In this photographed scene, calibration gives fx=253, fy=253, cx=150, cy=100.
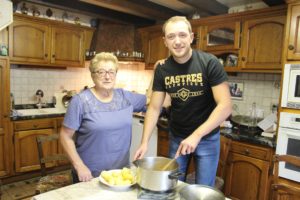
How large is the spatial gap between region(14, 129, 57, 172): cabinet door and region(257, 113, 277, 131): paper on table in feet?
8.42

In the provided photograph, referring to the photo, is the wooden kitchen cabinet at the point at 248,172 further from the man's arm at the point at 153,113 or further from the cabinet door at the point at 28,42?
the cabinet door at the point at 28,42

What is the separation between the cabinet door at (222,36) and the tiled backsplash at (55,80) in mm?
1406

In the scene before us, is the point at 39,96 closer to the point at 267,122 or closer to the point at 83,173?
the point at 83,173

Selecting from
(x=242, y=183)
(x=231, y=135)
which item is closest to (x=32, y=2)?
(x=231, y=135)

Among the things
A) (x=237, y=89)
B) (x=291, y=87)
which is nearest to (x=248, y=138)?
(x=291, y=87)

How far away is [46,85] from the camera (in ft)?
12.4

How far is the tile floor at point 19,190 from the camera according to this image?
275 centimetres

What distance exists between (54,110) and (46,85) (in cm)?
45

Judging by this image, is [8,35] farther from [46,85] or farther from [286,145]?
[286,145]

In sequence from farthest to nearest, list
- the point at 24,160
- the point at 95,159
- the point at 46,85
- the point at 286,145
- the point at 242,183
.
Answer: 1. the point at 46,85
2. the point at 24,160
3. the point at 242,183
4. the point at 286,145
5. the point at 95,159

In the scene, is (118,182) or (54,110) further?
(54,110)

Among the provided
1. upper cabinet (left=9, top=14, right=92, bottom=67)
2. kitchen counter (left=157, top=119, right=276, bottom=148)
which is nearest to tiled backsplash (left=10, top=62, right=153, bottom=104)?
upper cabinet (left=9, top=14, right=92, bottom=67)

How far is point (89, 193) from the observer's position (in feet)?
3.58

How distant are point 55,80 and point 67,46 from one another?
0.61 meters
